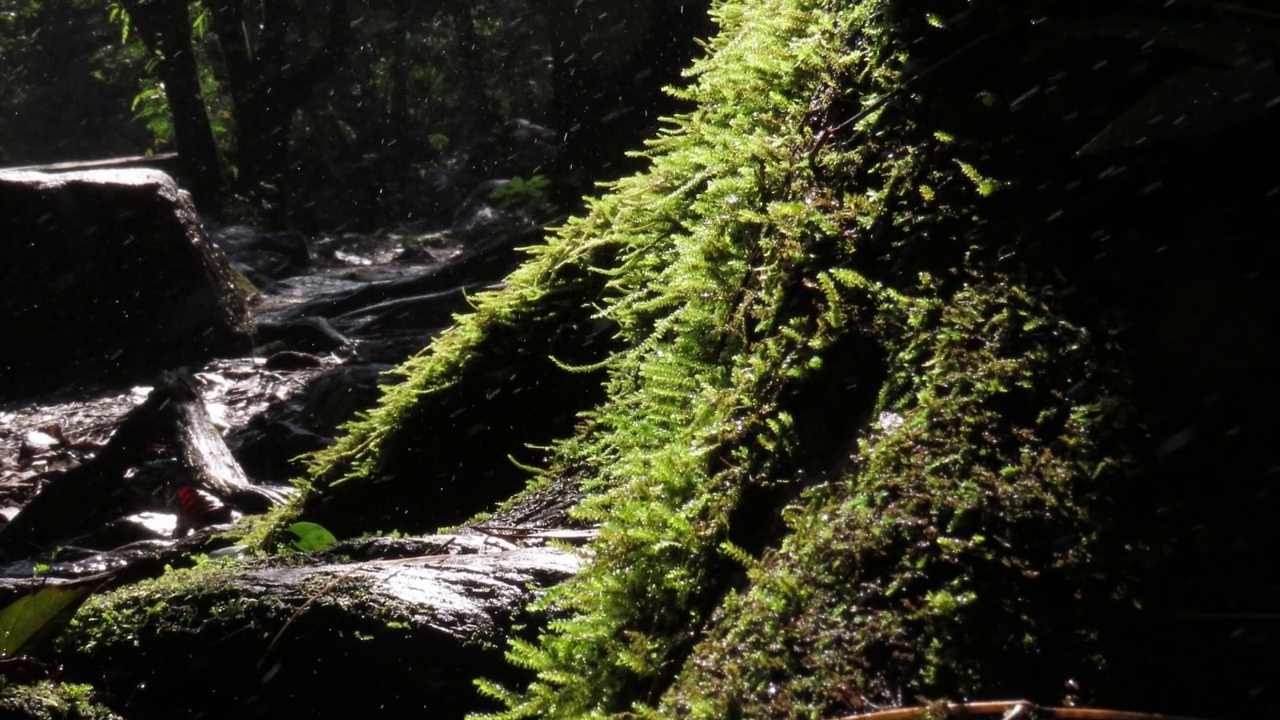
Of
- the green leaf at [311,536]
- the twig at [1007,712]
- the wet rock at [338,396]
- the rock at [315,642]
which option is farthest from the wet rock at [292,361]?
the twig at [1007,712]

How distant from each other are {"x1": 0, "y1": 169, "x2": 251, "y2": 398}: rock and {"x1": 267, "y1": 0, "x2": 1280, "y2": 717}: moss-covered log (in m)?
8.88

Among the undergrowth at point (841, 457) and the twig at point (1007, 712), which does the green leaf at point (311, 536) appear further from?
the twig at point (1007, 712)

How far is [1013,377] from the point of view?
1315 millimetres

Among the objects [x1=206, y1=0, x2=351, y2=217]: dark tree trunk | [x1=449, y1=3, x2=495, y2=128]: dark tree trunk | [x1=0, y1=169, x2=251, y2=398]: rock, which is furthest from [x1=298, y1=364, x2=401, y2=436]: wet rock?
[x1=449, y1=3, x2=495, y2=128]: dark tree trunk

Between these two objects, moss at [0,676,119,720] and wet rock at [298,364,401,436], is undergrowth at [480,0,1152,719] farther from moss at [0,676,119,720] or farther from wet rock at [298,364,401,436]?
wet rock at [298,364,401,436]

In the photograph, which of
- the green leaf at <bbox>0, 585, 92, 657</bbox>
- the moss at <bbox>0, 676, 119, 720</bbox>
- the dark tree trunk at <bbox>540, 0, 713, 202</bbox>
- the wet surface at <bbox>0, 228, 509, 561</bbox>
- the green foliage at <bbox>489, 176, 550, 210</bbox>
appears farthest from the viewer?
the green foliage at <bbox>489, 176, 550, 210</bbox>

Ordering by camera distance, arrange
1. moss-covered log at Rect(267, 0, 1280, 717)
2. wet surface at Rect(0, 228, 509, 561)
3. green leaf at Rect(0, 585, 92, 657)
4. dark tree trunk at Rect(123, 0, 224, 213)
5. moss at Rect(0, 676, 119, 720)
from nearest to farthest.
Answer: moss-covered log at Rect(267, 0, 1280, 717) → moss at Rect(0, 676, 119, 720) → green leaf at Rect(0, 585, 92, 657) → wet surface at Rect(0, 228, 509, 561) → dark tree trunk at Rect(123, 0, 224, 213)

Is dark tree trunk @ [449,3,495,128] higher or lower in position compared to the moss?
lower

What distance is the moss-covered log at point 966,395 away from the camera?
109cm

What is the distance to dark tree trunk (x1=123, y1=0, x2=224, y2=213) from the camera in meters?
16.6

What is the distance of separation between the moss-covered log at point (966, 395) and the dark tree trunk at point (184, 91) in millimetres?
17112

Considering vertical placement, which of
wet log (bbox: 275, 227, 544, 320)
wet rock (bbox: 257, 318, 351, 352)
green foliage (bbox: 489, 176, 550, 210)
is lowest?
green foliage (bbox: 489, 176, 550, 210)

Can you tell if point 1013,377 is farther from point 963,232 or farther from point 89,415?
point 89,415

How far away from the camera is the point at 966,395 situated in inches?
52.3
